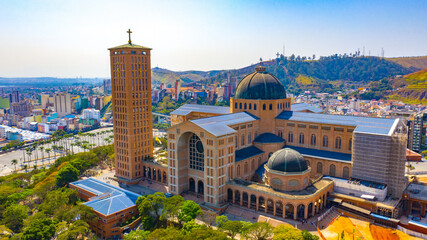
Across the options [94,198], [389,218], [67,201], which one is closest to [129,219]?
[94,198]

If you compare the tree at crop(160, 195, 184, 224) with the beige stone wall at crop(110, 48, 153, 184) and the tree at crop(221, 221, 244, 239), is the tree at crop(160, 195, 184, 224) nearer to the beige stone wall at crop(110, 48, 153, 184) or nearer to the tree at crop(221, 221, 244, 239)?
the tree at crop(221, 221, 244, 239)

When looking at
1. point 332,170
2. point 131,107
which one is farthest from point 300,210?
point 131,107

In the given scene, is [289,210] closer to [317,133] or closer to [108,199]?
[317,133]

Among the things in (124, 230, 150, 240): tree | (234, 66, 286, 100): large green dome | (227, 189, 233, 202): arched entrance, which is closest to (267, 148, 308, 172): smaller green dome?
(227, 189, 233, 202): arched entrance

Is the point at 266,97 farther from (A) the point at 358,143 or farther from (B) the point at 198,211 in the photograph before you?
(B) the point at 198,211

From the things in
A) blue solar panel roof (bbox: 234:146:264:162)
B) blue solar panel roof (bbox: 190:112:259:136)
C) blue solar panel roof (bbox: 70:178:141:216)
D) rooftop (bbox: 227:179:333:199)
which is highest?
blue solar panel roof (bbox: 190:112:259:136)

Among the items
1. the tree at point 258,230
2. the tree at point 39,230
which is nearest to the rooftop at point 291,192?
the tree at point 258,230
